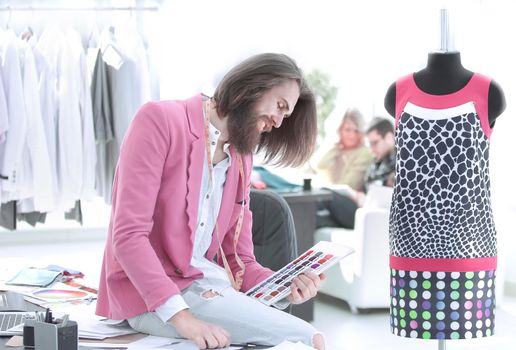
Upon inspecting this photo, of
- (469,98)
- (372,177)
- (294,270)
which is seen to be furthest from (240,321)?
(372,177)

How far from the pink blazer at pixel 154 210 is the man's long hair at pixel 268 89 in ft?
0.27

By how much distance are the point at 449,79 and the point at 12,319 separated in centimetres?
157

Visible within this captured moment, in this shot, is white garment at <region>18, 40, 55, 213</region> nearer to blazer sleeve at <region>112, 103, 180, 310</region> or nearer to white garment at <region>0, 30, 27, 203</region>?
white garment at <region>0, 30, 27, 203</region>

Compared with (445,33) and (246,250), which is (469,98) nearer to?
(445,33)

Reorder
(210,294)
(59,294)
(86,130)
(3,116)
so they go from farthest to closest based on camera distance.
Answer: (86,130) → (3,116) → (59,294) → (210,294)

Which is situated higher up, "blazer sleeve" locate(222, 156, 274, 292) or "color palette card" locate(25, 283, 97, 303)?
"blazer sleeve" locate(222, 156, 274, 292)

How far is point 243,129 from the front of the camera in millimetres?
2045

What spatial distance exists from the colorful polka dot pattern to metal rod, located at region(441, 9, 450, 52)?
2.47 feet

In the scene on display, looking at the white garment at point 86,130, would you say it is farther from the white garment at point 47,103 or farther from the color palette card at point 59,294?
the color palette card at point 59,294

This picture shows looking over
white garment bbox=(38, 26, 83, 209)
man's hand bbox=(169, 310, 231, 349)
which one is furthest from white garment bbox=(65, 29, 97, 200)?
man's hand bbox=(169, 310, 231, 349)

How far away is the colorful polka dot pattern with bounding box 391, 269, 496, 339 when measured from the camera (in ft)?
9.29

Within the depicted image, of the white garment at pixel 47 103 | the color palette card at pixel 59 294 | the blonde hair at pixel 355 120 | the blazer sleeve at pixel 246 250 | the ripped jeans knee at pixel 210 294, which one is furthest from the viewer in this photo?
the blonde hair at pixel 355 120

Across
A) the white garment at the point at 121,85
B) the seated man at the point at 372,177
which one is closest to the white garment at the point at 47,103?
the white garment at the point at 121,85

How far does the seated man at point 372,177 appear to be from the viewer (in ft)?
17.8
